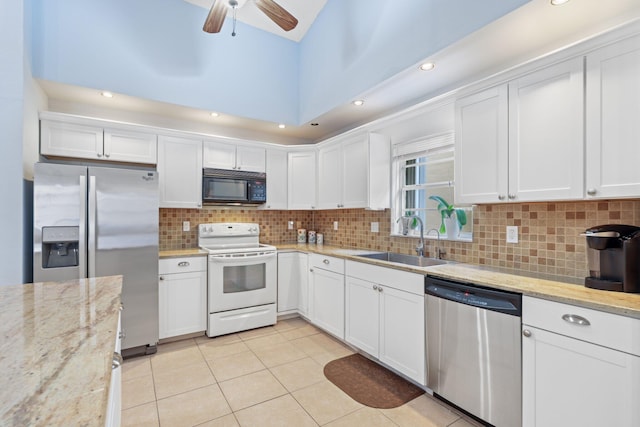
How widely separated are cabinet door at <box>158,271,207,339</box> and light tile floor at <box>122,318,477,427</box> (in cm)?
17

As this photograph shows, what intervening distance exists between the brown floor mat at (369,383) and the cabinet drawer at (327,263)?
0.82 m

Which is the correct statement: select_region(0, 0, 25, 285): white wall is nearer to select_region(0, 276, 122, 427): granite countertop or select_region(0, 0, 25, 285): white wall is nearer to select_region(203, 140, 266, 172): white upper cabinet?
select_region(0, 276, 122, 427): granite countertop

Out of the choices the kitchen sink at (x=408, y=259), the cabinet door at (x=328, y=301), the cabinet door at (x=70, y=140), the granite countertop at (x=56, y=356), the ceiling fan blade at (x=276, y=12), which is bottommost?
the cabinet door at (x=328, y=301)

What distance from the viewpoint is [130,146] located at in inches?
123

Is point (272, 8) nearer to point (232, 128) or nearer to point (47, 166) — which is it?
point (232, 128)

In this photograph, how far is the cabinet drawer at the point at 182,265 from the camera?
9.84 feet

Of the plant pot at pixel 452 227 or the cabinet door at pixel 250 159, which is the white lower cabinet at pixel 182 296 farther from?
the plant pot at pixel 452 227

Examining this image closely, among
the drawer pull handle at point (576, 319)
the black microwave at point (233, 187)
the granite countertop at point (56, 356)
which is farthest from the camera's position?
the black microwave at point (233, 187)

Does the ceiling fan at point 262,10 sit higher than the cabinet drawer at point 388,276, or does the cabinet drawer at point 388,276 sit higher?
the ceiling fan at point 262,10

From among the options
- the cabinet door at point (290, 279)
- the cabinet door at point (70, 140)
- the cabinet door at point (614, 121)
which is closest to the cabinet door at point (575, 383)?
the cabinet door at point (614, 121)

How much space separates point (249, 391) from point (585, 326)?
2107 millimetres

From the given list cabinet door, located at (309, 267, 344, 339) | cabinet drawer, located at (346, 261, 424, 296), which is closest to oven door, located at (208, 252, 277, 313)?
cabinet door, located at (309, 267, 344, 339)

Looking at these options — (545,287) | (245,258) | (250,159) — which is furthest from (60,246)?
(545,287)

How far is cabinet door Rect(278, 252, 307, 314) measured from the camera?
366 cm
